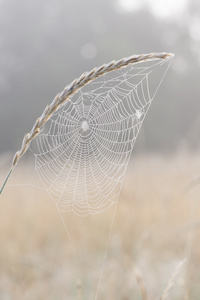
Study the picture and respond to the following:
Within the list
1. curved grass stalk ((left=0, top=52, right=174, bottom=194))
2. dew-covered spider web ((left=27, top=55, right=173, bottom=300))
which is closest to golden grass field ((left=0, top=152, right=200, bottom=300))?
dew-covered spider web ((left=27, top=55, right=173, bottom=300))

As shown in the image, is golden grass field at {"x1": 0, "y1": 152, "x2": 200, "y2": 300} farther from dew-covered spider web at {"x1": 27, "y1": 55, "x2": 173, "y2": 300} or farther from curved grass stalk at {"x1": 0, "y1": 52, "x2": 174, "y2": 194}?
curved grass stalk at {"x1": 0, "y1": 52, "x2": 174, "y2": 194}

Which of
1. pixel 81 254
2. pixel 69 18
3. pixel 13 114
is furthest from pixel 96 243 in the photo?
pixel 69 18

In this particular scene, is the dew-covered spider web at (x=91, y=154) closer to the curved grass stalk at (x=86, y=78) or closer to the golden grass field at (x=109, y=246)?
the golden grass field at (x=109, y=246)

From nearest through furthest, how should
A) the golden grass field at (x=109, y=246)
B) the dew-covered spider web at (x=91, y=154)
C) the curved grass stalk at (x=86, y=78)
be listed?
1. the curved grass stalk at (x=86, y=78)
2. the dew-covered spider web at (x=91, y=154)
3. the golden grass field at (x=109, y=246)

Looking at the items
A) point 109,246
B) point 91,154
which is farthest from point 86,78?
point 109,246

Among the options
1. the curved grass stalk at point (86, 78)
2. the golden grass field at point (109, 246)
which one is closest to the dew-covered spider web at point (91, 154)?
the golden grass field at point (109, 246)

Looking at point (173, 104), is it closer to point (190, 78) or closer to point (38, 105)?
point (190, 78)

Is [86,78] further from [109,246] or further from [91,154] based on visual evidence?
[109,246]
